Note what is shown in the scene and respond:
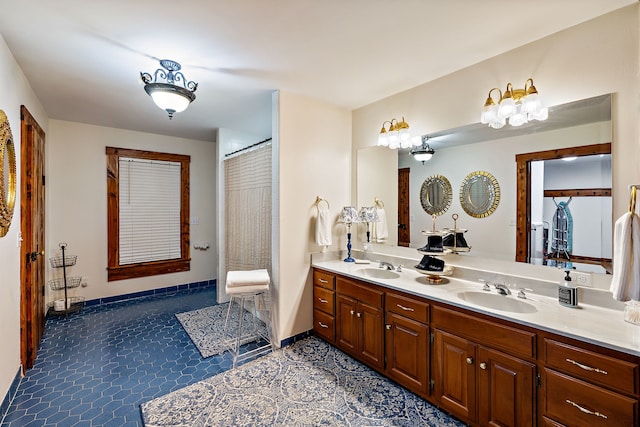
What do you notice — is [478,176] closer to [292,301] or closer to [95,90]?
[292,301]

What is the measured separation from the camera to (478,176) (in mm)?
2357

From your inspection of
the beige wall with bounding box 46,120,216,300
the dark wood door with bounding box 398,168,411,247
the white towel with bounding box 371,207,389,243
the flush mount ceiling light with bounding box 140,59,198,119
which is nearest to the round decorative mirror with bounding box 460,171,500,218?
the dark wood door with bounding box 398,168,411,247

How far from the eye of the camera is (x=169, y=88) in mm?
2033

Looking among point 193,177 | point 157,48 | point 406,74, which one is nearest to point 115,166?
point 193,177

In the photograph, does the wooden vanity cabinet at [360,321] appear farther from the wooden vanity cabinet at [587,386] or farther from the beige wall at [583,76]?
the beige wall at [583,76]

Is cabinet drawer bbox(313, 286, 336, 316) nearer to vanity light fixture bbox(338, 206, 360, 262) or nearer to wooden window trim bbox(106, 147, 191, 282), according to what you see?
vanity light fixture bbox(338, 206, 360, 262)

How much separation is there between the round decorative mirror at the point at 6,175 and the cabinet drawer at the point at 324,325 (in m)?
2.56

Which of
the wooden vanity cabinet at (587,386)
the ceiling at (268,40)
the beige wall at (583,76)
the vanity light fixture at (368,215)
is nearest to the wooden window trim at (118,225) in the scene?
the ceiling at (268,40)

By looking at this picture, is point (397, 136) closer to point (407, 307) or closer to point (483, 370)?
point (407, 307)

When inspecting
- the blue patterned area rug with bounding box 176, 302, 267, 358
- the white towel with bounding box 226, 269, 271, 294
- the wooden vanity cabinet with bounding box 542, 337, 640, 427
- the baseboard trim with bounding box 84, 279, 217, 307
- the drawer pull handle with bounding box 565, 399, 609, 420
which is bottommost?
the blue patterned area rug with bounding box 176, 302, 267, 358

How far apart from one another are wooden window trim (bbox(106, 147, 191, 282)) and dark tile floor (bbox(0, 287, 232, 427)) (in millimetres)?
694

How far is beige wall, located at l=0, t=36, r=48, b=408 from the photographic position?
6.34ft

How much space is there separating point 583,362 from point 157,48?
3122 mm

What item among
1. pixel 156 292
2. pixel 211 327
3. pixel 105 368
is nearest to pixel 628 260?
pixel 211 327
